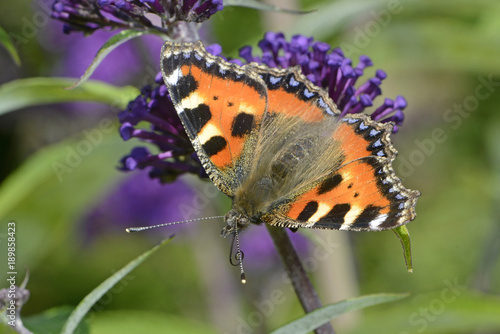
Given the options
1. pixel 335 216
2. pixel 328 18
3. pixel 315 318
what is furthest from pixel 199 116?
pixel 328 18

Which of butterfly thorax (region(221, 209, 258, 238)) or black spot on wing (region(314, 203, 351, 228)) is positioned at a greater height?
black spot on wing (region(314, 203, 351, 228))

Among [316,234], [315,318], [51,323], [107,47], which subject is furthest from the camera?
[316,234]

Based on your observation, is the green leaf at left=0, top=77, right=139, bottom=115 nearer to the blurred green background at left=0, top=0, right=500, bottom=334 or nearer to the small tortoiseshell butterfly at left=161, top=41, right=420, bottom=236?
the blurred green background at left=0, top=0, right=500, bottom=334

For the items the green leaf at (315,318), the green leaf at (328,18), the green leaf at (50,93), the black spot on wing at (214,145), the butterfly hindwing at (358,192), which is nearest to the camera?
the green leaf at (315,318)

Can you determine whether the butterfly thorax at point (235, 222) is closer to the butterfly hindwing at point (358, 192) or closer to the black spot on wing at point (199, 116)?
the butterfly hindwing at point (358, 192)

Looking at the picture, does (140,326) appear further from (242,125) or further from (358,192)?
(358,192)

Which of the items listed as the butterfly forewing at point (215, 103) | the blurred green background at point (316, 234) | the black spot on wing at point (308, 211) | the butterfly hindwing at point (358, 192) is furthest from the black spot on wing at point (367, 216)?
the blurred green background at point (316, 234)

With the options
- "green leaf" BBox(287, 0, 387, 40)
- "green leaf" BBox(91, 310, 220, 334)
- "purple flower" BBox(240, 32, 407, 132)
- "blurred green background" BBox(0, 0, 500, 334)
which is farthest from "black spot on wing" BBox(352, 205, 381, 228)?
"green leaf" BBox(91, 310, 220, 334)
